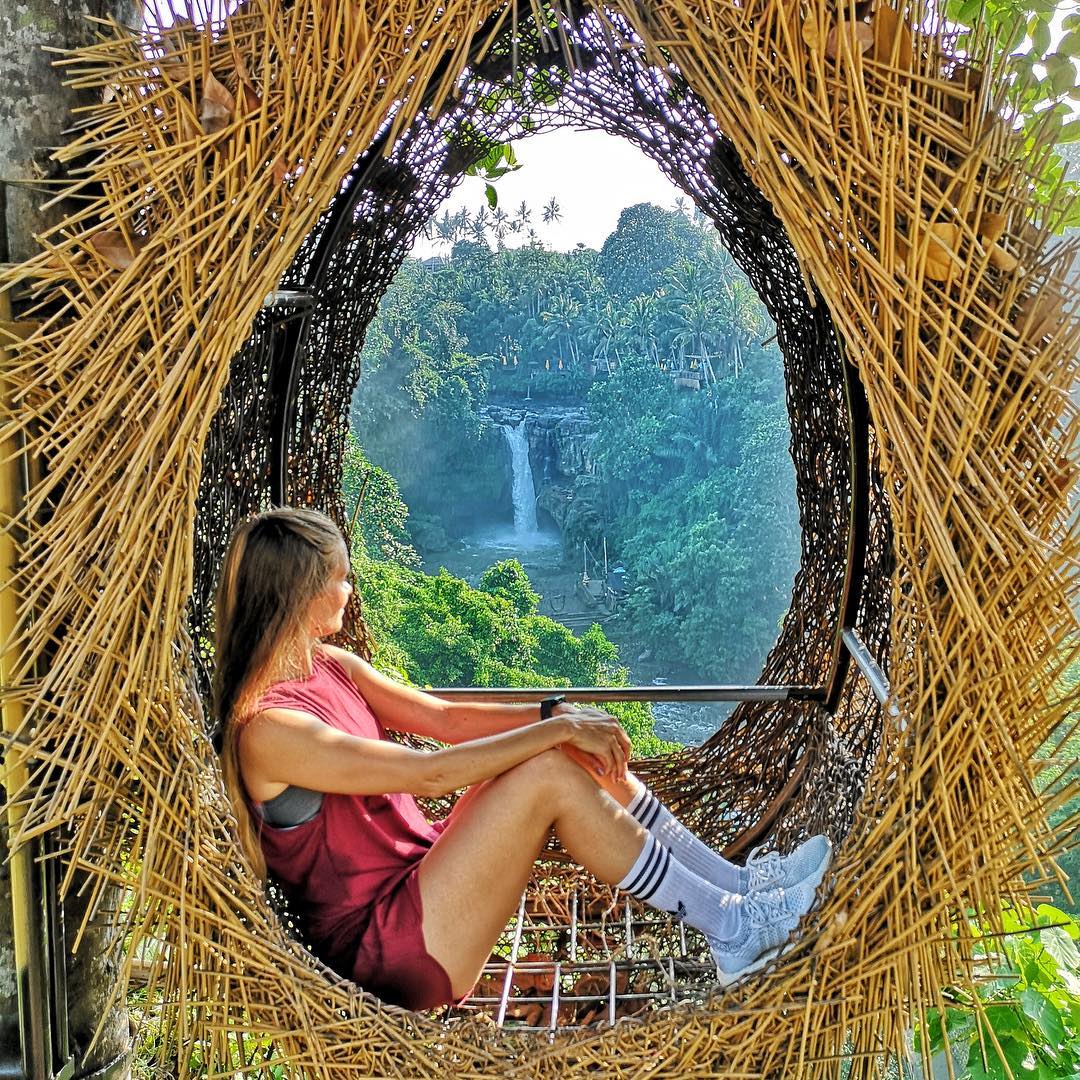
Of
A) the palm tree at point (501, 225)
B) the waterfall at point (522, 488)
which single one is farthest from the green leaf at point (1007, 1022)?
the palm tree at point (501, 225)

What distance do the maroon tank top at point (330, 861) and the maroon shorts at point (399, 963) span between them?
3 centimetres

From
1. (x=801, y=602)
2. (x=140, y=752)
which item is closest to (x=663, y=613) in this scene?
(x=801, y=602)

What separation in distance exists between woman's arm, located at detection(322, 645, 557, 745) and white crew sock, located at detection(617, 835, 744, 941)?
37 centimetres

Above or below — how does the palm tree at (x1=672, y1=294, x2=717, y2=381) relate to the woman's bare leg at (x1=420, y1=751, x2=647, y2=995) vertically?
above

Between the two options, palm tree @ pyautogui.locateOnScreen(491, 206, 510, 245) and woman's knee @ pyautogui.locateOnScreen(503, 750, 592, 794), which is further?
palm tree @ pyautogui.locateOnScreen(491, 206, 510, 245)

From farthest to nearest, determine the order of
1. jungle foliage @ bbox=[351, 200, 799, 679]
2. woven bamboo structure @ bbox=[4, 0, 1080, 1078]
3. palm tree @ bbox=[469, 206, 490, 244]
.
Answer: palm tree @ bbox=[469, 206, 490, 244] → jungle foliage @ bbox=[351, 200, 799, 679] → woven bamboo structure @ bbox=[4, 0, 1080, 1078]

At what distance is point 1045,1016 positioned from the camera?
6.40 feet

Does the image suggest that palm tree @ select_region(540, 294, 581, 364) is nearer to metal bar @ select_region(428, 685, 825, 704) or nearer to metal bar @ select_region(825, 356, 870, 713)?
metal bar @ select_region(428, 685, 825, 704)

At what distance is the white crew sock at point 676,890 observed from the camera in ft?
6.15

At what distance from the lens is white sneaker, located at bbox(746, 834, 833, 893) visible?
1.85 meters

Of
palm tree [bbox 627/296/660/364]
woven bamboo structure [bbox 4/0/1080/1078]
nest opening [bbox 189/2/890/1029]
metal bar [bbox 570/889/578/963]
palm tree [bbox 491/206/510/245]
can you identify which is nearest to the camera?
woven bamboo structure [bbox 4/0/1080/1078]

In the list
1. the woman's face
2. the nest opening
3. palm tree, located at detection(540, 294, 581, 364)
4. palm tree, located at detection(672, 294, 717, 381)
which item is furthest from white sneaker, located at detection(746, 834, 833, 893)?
palm tree, located at detection(540, 294, 581, 364)

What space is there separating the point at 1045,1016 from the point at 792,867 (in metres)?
0.55

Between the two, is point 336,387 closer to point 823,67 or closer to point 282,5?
point 282,5
